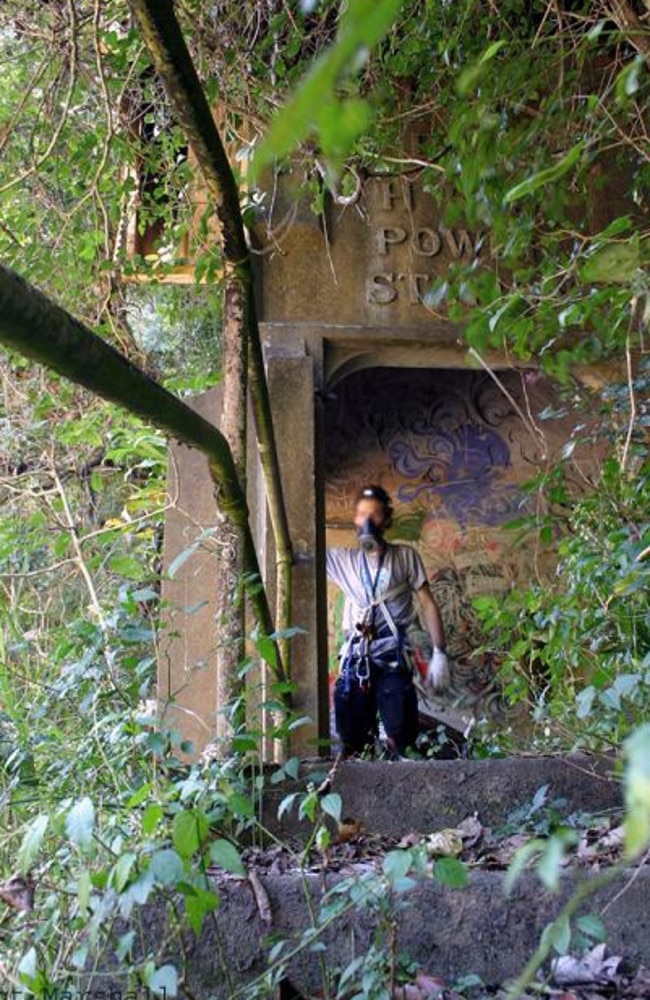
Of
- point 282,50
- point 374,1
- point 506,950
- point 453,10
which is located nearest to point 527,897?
point 506,950

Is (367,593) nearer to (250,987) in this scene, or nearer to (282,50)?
(282,50)

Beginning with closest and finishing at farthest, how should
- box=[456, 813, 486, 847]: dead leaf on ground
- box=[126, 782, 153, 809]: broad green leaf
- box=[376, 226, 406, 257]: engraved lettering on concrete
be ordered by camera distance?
box=[126, 782, 153, 809]: broad green leaf
box=[456, 813, 486, 847]: dead leaf on ground
box=[376, 226, 406, 257]: engraved lettering on concrete

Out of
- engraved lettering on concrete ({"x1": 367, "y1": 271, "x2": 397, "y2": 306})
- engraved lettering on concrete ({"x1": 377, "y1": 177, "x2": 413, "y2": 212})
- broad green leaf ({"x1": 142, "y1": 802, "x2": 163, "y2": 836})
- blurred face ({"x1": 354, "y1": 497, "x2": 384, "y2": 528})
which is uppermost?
engraved lettering on concrete ({"x1": 377, "y1": 177, "x2": 413, "y2": 212})

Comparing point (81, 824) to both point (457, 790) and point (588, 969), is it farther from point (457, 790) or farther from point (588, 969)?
point (457, 790)

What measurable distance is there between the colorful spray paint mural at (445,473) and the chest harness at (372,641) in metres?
2.58

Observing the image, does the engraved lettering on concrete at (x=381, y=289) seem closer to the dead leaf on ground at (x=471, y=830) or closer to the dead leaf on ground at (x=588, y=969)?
the dead leaf on ground at (x=471, y=830)

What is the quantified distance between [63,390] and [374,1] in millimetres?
5345

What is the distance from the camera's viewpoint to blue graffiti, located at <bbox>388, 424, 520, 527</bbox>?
888 cm

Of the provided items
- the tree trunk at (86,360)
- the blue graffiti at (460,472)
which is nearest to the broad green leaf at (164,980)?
the tree trunk at (86,360)

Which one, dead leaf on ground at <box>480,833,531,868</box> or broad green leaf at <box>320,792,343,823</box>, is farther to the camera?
dead leaf on ground at <box>480,833,531,868</box>

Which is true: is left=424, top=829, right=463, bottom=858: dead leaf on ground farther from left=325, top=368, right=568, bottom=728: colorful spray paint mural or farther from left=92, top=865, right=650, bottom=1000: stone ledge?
left=325, top=368, right=568, bottom=728: colorful spray paint mural

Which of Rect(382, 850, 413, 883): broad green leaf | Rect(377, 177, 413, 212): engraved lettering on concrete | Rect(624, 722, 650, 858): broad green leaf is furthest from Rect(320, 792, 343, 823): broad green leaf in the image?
Rect(377, 177, 413, 212): engraved lettering on concrete

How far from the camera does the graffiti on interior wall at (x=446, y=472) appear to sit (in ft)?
29.0

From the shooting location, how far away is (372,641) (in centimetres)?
615
